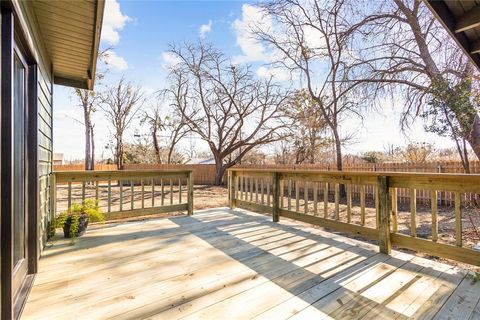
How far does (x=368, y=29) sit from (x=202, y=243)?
23.4 feet

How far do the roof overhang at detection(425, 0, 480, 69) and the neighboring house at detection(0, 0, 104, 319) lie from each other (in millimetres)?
2780

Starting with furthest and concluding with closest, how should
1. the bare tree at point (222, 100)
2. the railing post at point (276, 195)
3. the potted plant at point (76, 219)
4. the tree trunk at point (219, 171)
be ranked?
the tree trunk at point (219, 171) → the bare tree at point (222, 100) → the railing post at point (276, 195) → the potted plant at point (76, 219)

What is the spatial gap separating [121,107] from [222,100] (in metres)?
8.35

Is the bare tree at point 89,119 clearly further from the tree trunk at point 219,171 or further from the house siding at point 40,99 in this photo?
the house siding at point 40,99

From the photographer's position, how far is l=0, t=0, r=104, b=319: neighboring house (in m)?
1.41

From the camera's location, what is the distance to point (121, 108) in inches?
706

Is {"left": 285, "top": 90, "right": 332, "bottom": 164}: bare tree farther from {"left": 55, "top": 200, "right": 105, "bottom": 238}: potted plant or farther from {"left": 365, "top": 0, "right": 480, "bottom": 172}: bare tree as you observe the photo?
{"left": 55, "top": 200, "right": 105, "bottom": 238}: potted plant

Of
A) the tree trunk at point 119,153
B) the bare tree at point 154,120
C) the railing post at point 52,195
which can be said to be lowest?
the railing post at point 52,195

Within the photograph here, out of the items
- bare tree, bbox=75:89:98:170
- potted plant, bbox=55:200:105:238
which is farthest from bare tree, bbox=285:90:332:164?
bare tree, bbox=75:89:98:170

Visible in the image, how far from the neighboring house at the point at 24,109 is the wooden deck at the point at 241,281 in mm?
299

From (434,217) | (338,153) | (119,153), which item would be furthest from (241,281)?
(119,153)

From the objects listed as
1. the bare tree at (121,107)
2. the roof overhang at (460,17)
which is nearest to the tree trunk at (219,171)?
the bare tree at (121,107)

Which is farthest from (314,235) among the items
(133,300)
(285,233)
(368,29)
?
(368,29)

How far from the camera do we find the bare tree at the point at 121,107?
1748 centimetres
